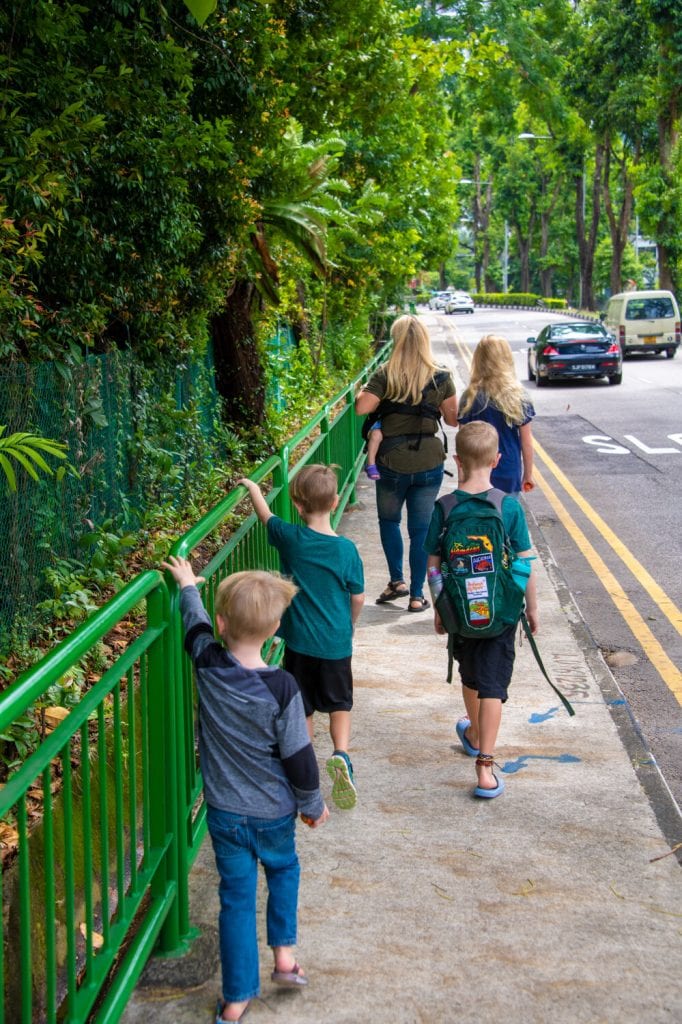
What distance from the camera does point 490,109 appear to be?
86.9ft

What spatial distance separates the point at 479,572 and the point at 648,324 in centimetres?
3088

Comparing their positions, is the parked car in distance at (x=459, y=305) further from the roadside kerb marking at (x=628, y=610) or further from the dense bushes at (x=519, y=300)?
the roadside kerb marking at (x=628, y=610)

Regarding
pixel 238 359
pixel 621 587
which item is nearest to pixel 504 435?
pixel 621 587

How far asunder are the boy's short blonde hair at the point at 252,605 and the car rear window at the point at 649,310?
1280 inches

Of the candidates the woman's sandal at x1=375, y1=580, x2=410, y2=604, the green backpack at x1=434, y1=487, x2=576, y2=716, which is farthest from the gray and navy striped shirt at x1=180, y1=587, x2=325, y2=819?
the woman's sandal at x1=375, y1=580, x2=410, y2=604

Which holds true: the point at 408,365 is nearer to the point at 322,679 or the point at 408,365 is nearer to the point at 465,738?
the point at 465,738

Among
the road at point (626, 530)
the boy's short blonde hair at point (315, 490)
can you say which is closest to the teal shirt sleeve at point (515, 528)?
the boy's short blonde hair at point (315, 490)

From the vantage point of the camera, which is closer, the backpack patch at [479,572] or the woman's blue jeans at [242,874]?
the woman's blue jeans at [242,874]

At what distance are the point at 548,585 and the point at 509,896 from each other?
4693mm

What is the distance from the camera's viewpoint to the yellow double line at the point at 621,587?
705cm

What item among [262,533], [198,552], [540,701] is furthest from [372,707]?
[198,552]

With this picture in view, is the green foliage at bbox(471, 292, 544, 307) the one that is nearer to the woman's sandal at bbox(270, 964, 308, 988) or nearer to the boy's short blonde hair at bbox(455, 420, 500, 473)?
the boy's short blonde hair at bbox(455, 420, 500, 473)

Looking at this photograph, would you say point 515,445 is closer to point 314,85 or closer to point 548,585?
point 548,585

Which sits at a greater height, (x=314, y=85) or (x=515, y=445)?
(x=314, y=85)
